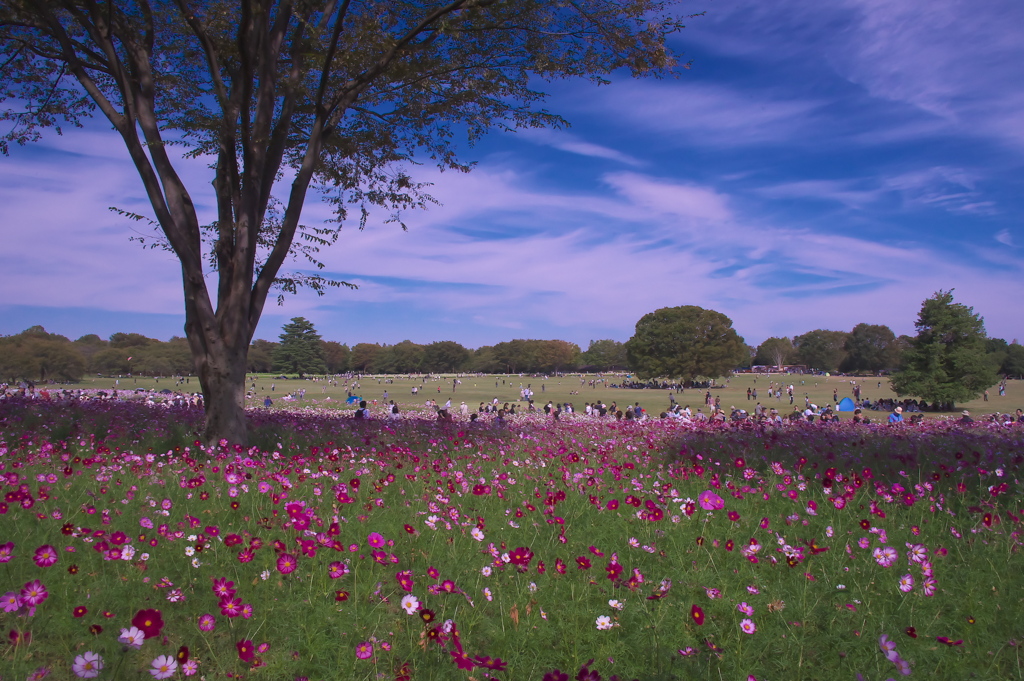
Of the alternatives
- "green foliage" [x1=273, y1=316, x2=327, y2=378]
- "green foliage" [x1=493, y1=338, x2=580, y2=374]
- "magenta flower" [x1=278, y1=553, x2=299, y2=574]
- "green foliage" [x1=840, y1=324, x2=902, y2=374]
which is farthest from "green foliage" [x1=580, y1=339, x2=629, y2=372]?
"magenta flower" [x1=278, y1=553, x2=299, y2=574]

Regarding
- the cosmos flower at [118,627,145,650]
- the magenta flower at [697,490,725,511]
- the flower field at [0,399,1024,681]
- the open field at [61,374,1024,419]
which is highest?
the magenta flower at [697,490,725,511]

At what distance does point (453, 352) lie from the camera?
140 metres

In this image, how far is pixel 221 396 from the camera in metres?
7.85

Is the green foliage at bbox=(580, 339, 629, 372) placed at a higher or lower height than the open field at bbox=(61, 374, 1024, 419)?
higher

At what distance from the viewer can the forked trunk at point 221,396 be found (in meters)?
7.84

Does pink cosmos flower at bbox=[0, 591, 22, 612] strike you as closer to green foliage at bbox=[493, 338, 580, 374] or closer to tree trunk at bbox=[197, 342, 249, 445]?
tree trunk at bbox=[197, 342, 249, 445]

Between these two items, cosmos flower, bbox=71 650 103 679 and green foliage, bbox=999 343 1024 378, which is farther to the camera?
green foliage, bbox=999 343 1024 378

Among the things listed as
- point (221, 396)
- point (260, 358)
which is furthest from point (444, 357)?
point (221, 396)

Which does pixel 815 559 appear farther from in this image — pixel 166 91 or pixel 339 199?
pixel 166 91

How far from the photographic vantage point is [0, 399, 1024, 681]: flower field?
9.02ft

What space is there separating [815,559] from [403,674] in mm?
3044

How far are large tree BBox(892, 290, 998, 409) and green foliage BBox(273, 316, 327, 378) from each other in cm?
9085

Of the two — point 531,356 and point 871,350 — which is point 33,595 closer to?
point 871,350

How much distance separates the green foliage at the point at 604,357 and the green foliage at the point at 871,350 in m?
54.0
